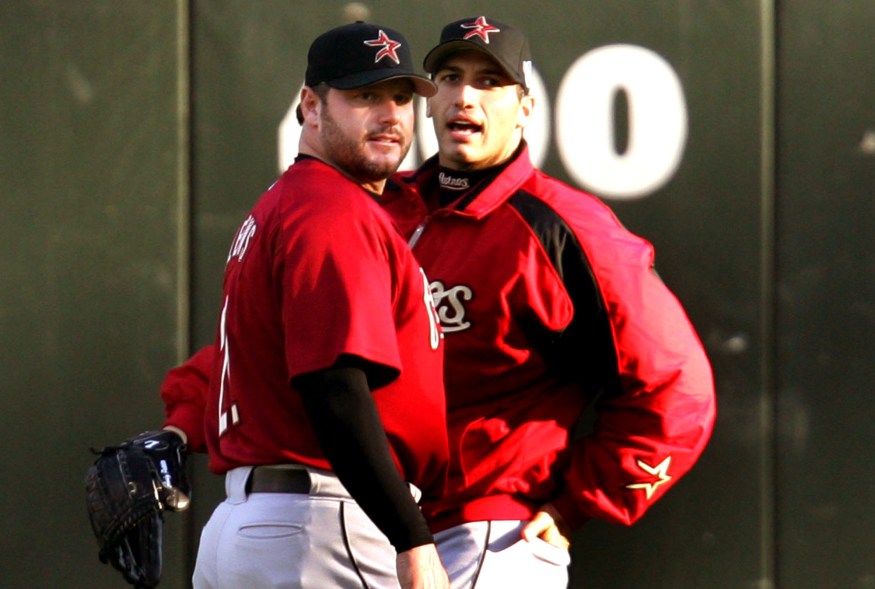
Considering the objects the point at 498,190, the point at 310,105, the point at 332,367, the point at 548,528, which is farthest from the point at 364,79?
the point at 548,528

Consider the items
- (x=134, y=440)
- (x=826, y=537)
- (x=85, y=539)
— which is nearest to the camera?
(x=134, y=440)

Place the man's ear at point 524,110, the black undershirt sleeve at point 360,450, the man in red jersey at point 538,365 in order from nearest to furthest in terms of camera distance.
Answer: the black undershirt sleeve at point 360,450 → the man in red jersey at point 538,365 → the man's ear at point 524,110

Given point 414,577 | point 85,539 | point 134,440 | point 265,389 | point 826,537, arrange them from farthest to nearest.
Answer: point 85,539, point 826,537, point 134,440, point 265,389, point 414,577

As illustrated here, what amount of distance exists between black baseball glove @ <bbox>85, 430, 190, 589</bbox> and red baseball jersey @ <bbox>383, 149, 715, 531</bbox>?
0.65 meters

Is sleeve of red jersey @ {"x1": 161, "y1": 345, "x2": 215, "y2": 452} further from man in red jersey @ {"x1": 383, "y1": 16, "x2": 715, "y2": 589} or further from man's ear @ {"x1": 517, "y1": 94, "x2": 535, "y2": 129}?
man's ear @ {"x1": 517, "y1": 94, "x2": 535, "y2": 129}

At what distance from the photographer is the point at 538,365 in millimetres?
3424

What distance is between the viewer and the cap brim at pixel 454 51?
11.3 ft

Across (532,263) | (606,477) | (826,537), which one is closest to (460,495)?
(606,477)

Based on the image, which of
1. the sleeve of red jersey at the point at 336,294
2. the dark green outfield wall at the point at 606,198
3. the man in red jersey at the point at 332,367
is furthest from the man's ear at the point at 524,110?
the sleeve of red jersey at the point at 336,294

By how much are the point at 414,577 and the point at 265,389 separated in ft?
1.53

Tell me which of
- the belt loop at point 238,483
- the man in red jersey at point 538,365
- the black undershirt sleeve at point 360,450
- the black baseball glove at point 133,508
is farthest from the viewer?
the man in red jersey at point 538,365

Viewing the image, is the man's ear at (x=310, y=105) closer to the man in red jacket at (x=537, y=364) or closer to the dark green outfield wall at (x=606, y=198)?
the man in red jacket at (x=537, y=364)

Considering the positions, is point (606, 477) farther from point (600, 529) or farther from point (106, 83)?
point (106, 83)

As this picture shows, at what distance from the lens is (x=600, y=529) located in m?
3.91
